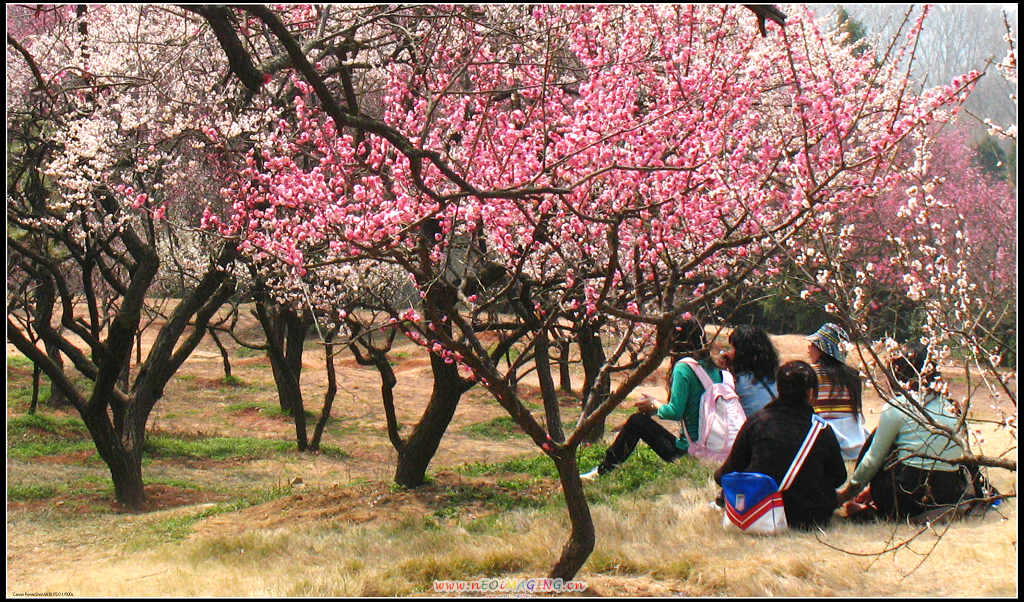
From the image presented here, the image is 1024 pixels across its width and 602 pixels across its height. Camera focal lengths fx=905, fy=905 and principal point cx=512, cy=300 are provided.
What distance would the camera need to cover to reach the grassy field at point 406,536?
4.62 meters

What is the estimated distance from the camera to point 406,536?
6527 mm

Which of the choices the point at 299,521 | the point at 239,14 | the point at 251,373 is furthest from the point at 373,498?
the point at 251,373

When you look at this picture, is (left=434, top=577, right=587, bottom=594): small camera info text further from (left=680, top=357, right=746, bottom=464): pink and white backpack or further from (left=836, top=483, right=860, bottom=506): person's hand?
(left=680, top=357, right=746, bottom=464): pink and white backpack

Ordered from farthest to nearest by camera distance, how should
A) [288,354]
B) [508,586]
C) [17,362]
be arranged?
[17,362] < [288,354] < [508,586]

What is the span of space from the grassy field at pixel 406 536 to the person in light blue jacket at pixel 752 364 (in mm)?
723

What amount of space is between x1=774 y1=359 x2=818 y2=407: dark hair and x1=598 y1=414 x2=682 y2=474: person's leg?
1.94 meters

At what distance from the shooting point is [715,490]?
6.56 meters

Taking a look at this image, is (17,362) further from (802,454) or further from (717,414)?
(802,454)

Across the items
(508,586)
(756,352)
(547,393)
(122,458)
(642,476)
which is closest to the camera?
(508,586)

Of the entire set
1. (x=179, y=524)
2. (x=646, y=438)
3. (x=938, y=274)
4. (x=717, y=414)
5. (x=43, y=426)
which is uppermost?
(x=938, y=274)

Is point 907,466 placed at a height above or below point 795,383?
below

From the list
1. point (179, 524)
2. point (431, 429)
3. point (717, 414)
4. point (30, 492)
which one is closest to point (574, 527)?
point (717, 414)

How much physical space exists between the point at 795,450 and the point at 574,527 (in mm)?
1456

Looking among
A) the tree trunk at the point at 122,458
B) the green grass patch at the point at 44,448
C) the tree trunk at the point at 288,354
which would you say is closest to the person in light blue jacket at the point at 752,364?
the tree trunk at the point at 122,458
